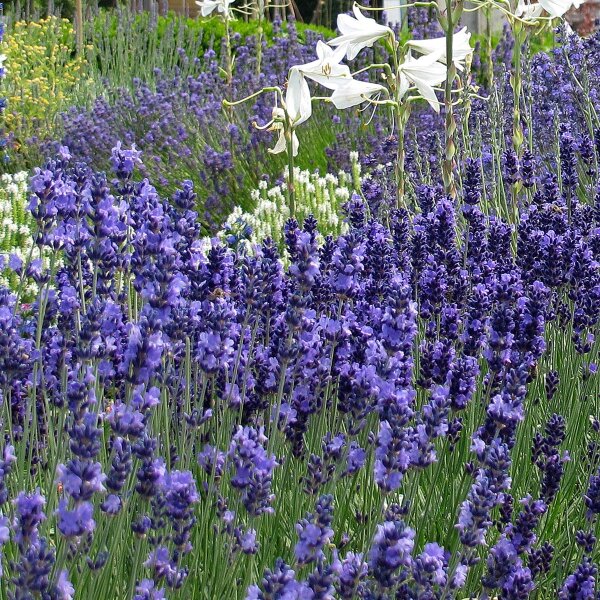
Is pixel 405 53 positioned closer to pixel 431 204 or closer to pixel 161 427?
pixel 431 204

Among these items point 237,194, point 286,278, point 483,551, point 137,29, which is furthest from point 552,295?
point 137,29

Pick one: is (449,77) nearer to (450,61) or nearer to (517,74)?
(450,61)

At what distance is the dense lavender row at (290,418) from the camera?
58.4 inches

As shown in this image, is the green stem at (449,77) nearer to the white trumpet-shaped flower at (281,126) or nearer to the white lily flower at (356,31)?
the white lily flower at (356,31)

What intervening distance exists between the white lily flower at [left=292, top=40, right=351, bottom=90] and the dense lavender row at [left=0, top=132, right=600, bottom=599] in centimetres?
73

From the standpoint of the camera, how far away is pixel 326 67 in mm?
3352

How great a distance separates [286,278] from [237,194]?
3.35m

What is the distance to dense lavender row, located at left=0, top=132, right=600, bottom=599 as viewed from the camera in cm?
148

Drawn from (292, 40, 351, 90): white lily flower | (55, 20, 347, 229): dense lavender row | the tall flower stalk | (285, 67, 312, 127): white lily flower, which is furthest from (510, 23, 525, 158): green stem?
(55, 20, 347, 229): dense lavender row

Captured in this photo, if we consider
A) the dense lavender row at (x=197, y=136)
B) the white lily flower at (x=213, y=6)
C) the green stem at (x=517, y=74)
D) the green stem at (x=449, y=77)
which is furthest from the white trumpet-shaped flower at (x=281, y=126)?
the white lily flower at (x=213, y=6)

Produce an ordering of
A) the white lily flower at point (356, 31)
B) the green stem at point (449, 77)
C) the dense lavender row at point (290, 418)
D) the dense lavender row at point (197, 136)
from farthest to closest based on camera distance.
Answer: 1. the dense lavender row at point (197, 136)
2. the white lily flower at point (356, 31)
3. the green stem at point (449, 77)
4. the dense lavender row at point (290, 418)

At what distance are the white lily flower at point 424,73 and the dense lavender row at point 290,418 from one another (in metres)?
0.74

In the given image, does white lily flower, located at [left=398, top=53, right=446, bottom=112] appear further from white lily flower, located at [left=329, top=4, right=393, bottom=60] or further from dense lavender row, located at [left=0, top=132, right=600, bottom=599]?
dense lavender row, located at [left=0, top=132, right=600, bottom=599]

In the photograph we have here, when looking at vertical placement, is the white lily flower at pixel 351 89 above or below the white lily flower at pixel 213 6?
below
